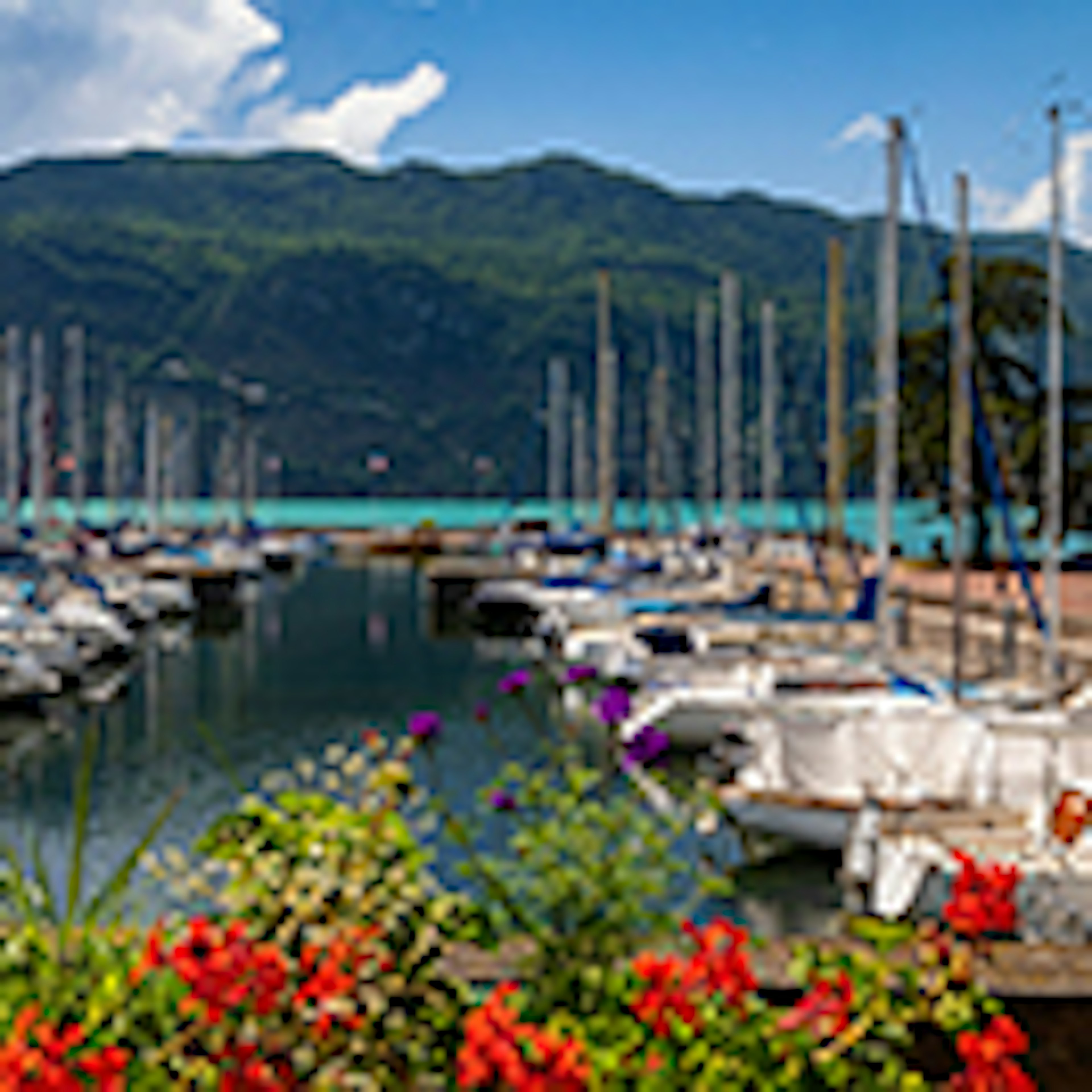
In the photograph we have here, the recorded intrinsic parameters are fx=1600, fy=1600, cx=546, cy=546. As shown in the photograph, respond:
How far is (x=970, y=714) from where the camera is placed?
1959 centimetres

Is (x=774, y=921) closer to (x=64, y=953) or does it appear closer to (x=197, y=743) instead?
(x=64, y=953)

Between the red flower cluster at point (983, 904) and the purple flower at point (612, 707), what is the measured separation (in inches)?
74.2

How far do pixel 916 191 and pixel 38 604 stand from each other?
28502 millimetres

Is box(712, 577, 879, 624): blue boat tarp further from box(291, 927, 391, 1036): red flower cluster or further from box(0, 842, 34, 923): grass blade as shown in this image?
box(291, 927, 391, 1036): red flower cluster

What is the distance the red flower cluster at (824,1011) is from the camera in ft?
18.2

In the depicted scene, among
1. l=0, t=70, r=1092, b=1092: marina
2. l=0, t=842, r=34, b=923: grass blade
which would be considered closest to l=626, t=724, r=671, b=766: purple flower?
l=0, t=70, r=1092, b=1092: marina

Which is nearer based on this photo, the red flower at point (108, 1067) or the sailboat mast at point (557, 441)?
the red flower at point (108, 1067)

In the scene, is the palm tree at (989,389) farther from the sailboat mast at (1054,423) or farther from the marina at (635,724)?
the sailboat mast at (1054,423)

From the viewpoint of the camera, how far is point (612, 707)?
26.0 ft

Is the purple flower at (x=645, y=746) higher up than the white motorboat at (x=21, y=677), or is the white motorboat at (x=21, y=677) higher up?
the purple flower at (x=645, y=746)

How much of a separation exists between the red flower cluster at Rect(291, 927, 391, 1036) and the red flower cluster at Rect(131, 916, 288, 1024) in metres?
0.11

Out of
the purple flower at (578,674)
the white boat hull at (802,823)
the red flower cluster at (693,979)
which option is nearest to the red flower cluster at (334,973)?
the red flower cluster at (693,979)

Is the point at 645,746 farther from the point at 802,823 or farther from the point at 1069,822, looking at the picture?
the point at 802,823

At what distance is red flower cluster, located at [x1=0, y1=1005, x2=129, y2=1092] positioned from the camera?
16.8 ft
